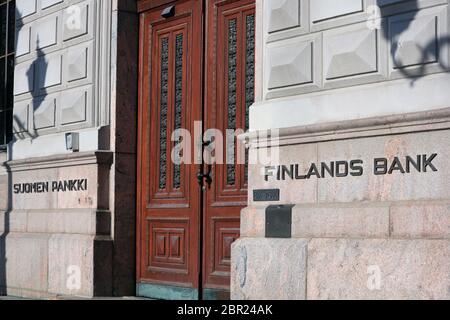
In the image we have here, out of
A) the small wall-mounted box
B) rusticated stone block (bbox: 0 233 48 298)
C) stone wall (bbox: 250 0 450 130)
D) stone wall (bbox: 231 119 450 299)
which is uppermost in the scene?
stone wall (bbox: 250 0 450 130)

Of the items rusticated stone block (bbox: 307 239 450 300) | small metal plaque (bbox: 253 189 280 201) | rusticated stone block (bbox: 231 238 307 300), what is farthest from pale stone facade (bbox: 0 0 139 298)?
rusticated stone block (bbox: 307 239 450 300)

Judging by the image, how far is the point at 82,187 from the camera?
1206cm

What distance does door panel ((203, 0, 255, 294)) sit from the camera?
10.2 meters

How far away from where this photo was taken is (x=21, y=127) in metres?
13.8

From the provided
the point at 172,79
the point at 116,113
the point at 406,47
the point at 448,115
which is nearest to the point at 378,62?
the point at 406,47

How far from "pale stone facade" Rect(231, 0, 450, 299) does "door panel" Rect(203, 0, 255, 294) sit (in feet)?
2.31

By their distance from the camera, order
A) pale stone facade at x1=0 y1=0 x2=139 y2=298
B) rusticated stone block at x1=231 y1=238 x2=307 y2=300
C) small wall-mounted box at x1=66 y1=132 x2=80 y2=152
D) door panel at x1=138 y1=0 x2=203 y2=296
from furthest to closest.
→ 1. small wall-mounted box at x1=66 y1=132 x2=80 y2=152
2. pale stone facade at x1=0 y1=0 x2=139 y2=298
3. door panel at x1=138 y1=0 x2=203 y2=296
4. rusticated stone block at x1=231 y1=238 x2=307 y2=300

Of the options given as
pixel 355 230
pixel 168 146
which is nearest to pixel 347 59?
pixel 355 230

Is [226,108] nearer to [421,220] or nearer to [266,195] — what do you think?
[266,195]

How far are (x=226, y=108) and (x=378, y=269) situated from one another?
10.7 feet

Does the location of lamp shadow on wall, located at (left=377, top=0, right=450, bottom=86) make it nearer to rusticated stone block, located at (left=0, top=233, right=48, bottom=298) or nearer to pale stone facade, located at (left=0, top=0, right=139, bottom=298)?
pale stone facade, located at (left=0, top=0, right=139, bottom=298)

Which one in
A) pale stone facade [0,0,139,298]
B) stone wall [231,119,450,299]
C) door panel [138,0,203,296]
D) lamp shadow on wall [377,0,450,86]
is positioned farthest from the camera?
pale stone facade [0,0,139,298]
